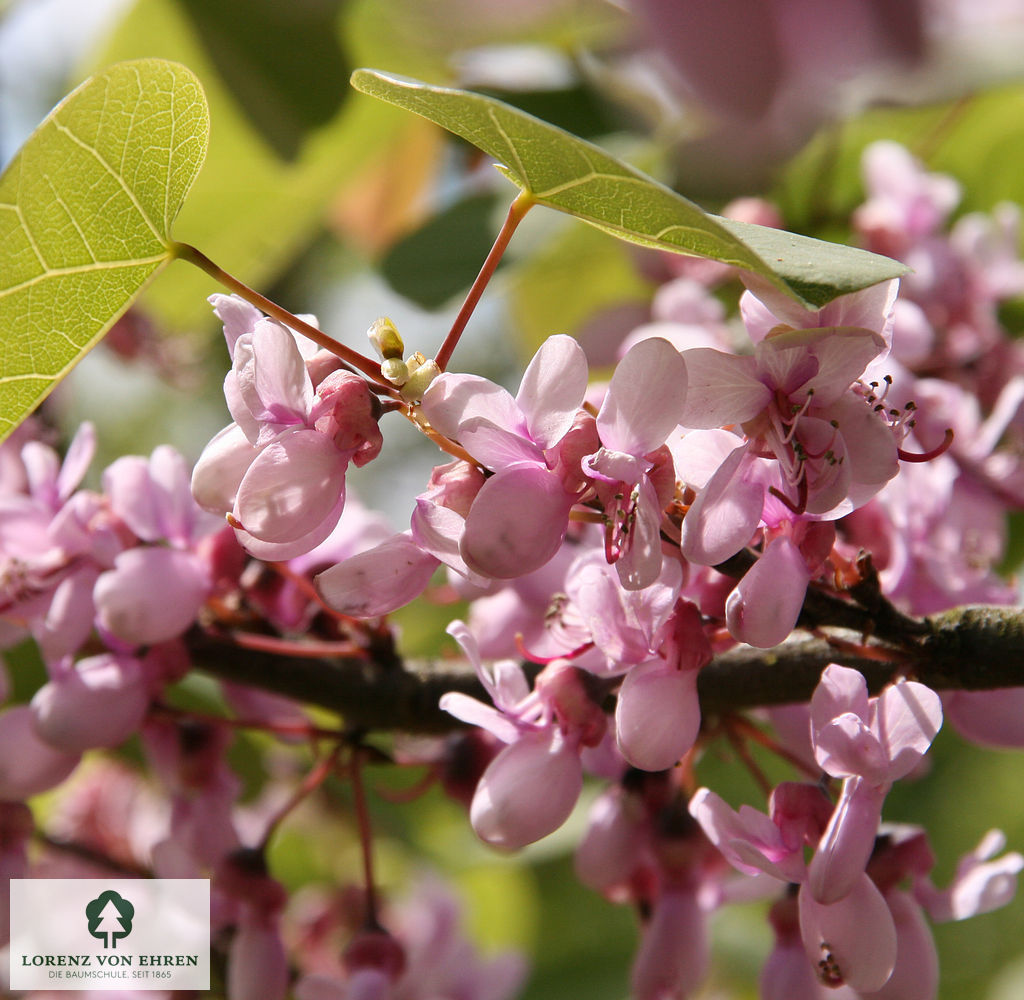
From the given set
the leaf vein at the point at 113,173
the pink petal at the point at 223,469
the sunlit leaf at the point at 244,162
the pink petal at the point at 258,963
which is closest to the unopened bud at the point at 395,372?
the pink petal at the point at 223,469

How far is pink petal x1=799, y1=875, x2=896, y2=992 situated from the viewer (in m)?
0.69

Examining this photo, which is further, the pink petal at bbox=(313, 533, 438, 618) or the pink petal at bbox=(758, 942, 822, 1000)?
the pink petal at bbox=(758, 942, 822, 1000)

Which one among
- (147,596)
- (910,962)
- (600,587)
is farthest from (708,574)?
(147,596)

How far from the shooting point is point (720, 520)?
616 millimetres

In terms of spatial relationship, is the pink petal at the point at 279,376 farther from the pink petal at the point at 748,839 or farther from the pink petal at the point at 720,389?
the pink petal at the point at 748,839

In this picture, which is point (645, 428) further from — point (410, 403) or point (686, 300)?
point (686, 300)

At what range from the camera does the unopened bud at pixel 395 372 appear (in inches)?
25.5

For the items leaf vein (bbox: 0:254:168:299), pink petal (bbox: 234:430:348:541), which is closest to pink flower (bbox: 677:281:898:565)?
pink petal (bbox: 234:430:348:541)

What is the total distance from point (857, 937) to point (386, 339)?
1.54 ft

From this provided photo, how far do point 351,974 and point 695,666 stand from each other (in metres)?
0.51

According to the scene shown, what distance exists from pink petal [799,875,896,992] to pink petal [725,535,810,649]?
189 millimetres

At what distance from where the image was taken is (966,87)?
60 centimetres

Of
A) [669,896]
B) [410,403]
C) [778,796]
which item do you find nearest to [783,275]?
[410,403]

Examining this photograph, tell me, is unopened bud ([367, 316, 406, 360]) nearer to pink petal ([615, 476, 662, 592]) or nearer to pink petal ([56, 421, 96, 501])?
pink petal ([615, 476, 662, 592])
